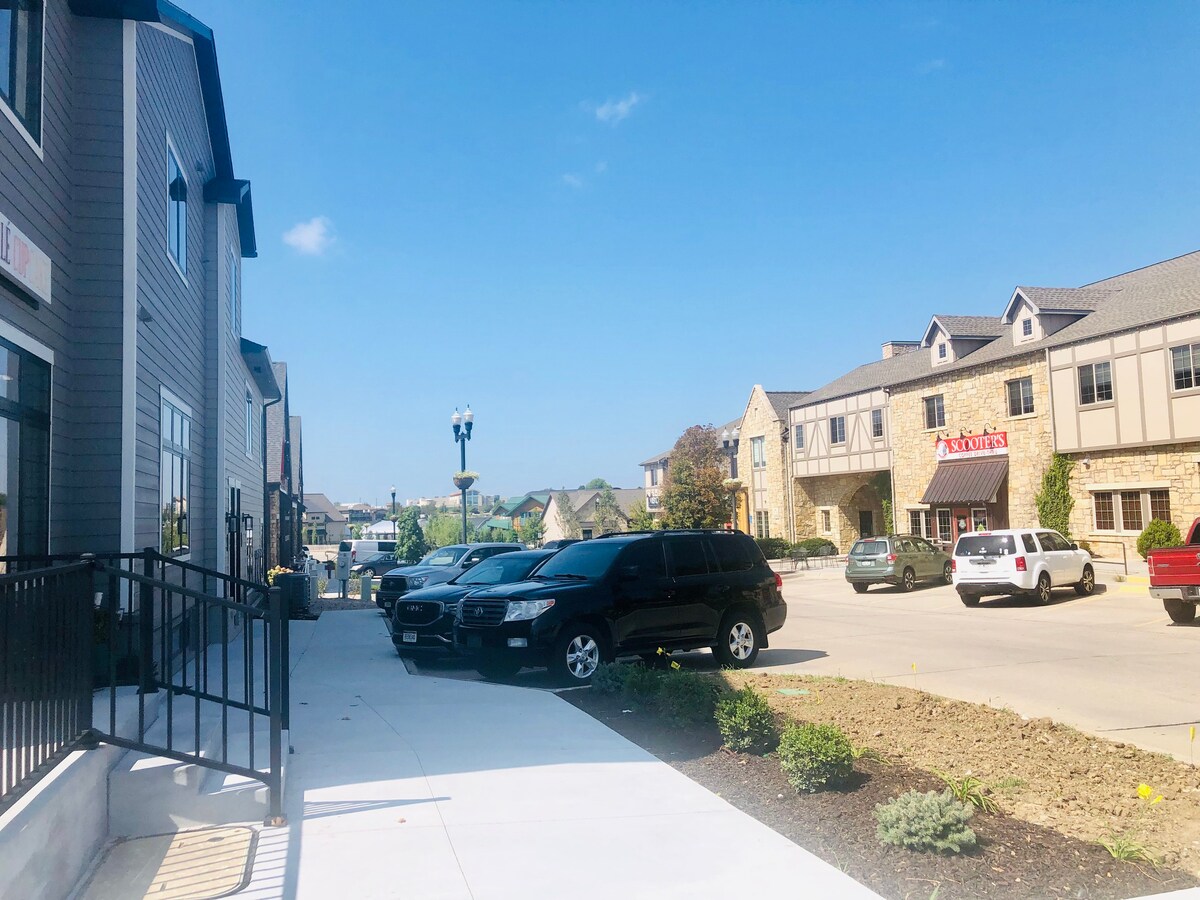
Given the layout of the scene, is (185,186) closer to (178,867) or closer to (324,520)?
(178,867)

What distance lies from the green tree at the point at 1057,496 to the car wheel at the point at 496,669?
77.2 ft

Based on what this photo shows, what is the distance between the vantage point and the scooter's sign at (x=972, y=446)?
108 feet

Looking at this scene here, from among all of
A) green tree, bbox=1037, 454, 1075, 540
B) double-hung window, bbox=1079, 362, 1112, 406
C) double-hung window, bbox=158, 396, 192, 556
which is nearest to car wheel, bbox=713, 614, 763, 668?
double-hung window, bbox=158, 396, 192, 556

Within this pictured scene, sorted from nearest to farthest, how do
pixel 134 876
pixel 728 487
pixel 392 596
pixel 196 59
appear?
pixel 134 876, pixel 196 59, pixel 392 596, pixel 728 487

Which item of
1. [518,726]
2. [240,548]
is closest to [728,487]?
[240,548]

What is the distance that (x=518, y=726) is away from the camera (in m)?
8.52

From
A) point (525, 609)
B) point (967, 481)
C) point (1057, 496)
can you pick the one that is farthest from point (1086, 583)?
point (525, 609)

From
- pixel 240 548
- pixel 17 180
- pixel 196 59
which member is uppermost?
pixel 196 59

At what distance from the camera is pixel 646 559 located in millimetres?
12273

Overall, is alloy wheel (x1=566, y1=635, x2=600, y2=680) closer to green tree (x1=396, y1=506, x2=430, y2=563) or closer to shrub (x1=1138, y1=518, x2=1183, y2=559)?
shrub (x1=1138, y1=518, x2=1183, y2=559)

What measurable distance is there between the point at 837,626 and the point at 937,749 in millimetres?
11558

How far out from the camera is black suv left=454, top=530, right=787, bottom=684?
1128cm

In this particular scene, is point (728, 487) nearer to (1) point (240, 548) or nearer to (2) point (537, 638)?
(1) point (240, 548)

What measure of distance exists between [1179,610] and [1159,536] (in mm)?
9381
